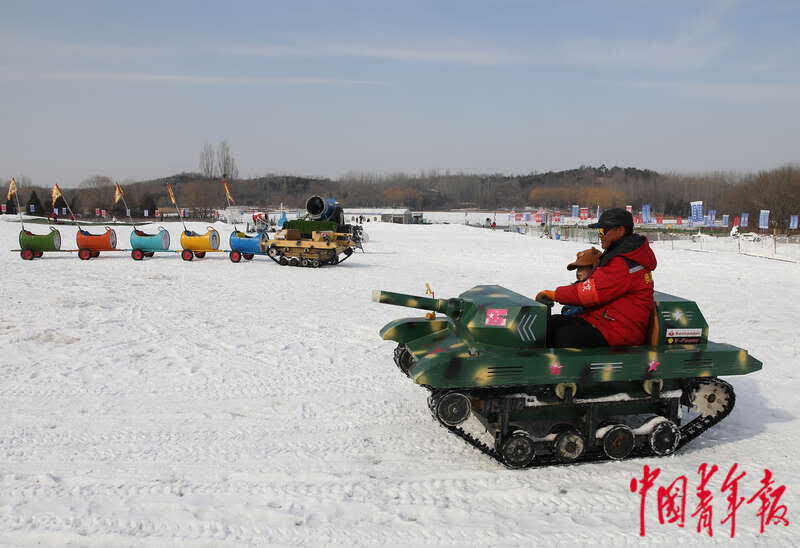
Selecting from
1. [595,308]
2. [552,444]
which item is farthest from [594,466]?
[595,308]

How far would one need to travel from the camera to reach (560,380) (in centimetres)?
504

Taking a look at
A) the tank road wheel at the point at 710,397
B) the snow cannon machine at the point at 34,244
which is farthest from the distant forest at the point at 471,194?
the tank road wheel at the point at 710,397

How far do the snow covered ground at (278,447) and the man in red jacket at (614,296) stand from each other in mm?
1194

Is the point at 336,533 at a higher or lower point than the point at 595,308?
lower

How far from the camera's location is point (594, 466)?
5.29 m

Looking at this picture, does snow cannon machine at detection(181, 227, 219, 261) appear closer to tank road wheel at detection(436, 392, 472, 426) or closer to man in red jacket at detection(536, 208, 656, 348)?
man in red jacket at detection(536, 208, 656, 348)

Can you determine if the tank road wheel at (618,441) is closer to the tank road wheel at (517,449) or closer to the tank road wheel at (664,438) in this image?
the tank road wheel at (664,438)

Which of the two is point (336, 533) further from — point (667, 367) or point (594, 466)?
point (667, 367)

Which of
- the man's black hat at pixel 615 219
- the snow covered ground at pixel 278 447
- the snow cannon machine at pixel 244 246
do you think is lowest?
the snow covered ground at pixel 278 447

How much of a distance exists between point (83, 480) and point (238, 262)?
1755 cm

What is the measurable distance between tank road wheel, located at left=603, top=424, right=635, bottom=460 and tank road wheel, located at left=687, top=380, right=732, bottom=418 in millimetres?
891

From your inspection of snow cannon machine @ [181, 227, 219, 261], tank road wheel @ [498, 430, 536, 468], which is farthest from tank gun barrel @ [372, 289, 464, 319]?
snow cannon machine @ [181, 227, 219, 261]

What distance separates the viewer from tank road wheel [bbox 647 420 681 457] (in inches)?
211

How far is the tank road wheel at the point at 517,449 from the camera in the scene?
5094 millimetres
